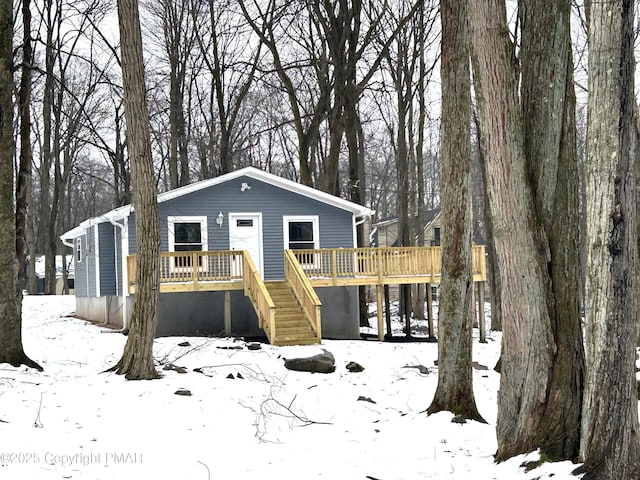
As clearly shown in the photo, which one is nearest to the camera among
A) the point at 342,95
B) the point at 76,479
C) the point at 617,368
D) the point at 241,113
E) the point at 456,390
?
the point at 617,368

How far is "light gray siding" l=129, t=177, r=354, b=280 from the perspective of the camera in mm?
18906

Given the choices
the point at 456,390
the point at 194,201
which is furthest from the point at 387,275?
the point at 456,390

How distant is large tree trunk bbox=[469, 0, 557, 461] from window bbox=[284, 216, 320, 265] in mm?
14175

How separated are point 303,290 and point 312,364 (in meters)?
4.67

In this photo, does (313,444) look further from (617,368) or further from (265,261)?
(265,261)

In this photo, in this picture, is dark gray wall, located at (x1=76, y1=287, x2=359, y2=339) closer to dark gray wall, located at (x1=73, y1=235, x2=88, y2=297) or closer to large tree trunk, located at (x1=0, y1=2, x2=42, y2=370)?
dark gray wall, located at (x1=73, y1=235, x2=88, y2=297)

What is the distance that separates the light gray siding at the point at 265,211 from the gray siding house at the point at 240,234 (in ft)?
0.09

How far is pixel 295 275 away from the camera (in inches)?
693

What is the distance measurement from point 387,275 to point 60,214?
2477cm

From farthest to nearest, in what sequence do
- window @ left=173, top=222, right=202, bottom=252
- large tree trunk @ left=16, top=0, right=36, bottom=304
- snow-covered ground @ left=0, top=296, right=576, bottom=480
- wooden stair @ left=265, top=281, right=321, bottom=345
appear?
window @ left=173, top=222, right=202, bottom=252 < wooden stair @ left=265, top=281, right=321, bottom=345 < large tree trunk @ left=16, top=0, right=36, bottom=304 < snow-covered ground @ left=0, top=296, right=576, bottom=480

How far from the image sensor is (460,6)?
7660 millimetres

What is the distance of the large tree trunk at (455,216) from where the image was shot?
770 cm

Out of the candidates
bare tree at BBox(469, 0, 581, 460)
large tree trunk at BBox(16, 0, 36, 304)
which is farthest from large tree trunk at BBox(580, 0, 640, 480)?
large tree trunk at BBox(16, 0, 36, 304)

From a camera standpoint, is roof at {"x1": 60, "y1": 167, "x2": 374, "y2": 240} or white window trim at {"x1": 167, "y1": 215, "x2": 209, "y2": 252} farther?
white window trim at {"x1": 167, "y1": 215, "x2": 209, "y2": 252}
